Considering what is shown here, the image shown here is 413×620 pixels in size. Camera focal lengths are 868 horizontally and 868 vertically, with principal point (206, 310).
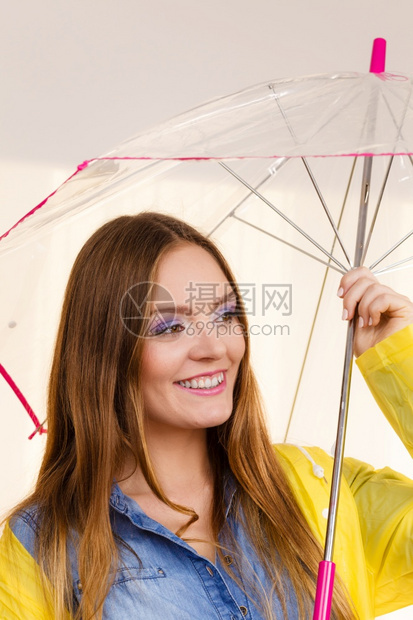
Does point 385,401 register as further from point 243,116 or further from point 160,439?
point 243,116

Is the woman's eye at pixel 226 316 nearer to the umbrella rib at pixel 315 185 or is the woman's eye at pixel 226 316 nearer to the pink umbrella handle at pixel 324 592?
the umbrella rib at pixel 315 185

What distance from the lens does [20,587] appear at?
1.35 meters

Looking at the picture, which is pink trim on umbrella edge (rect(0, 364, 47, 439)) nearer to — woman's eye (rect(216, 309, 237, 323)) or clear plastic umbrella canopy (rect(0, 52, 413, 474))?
clear plastic umbrella canopy (rect(0, 52, 413, 474))

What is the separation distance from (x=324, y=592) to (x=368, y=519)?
0.86ft

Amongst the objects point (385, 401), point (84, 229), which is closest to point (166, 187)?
point (84, 229)

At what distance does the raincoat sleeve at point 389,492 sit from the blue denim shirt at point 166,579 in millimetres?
187

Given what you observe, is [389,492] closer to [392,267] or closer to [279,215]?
[392,267]

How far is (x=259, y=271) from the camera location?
5.30 feet

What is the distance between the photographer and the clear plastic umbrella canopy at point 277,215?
1.24 metres

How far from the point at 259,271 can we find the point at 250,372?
0.63 feet

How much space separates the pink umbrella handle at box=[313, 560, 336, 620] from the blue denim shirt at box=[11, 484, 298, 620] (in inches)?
5.9

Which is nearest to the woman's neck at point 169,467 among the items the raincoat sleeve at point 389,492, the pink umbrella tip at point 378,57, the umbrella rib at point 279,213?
the raincoat sleeve at point 389,492

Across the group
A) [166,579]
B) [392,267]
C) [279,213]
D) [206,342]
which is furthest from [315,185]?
[166,579]

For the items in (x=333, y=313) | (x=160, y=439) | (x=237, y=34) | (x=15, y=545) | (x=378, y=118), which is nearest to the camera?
(x=378, y=118)
